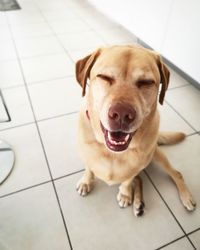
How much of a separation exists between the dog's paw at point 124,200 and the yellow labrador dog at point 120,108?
0.05 meters

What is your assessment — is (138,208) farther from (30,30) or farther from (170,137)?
(30,30)

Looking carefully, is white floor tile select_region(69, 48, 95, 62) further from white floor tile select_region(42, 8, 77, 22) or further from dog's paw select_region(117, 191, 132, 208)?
dog's paw select_region(117, 191, 132, 208)

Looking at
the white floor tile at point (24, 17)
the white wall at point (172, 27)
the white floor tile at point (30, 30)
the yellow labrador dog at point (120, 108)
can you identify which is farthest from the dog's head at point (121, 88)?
the white floor tile at point (24, 17)

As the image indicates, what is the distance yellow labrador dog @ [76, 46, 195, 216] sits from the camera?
0.66 metres

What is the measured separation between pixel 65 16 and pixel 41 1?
0.77 m

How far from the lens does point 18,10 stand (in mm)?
2955

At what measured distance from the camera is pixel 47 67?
1918 millimetres

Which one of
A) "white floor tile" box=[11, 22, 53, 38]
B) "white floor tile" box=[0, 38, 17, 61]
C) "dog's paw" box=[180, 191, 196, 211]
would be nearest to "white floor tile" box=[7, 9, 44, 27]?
"white floor tile" box=[11, 22, 53, 38]

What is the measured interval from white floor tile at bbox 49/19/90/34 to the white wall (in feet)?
1.99

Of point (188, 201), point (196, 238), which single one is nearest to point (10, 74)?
point (188, 201)

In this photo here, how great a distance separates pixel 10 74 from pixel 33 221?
1.24 m

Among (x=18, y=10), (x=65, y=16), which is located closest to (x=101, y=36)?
(x=65, y=16)

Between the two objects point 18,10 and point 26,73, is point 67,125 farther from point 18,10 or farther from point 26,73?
point 18,10

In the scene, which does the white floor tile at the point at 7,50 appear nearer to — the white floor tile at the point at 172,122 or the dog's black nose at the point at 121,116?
the white floor tile at the point at 172,122
